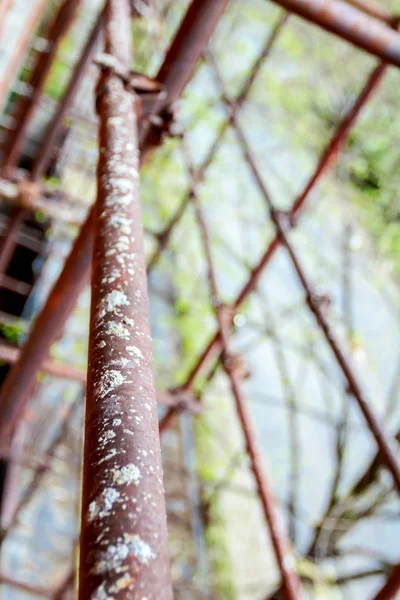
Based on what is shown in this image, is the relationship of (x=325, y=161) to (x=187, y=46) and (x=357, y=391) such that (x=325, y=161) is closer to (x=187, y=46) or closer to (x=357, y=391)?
(x=357, y=391)

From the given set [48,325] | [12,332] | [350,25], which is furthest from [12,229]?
[350,25]

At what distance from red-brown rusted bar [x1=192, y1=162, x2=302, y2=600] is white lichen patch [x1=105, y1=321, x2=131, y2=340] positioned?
5.45 ft

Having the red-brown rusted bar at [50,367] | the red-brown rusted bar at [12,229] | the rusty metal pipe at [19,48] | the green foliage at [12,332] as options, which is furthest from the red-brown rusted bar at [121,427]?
the green foliage at [12,332]

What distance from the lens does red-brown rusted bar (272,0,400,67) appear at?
1722 millimetres

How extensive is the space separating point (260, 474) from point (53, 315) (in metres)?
1.25

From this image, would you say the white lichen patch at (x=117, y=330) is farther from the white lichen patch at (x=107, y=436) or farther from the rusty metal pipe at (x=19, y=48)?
the rusty metal pipe at (x=19, y=48)

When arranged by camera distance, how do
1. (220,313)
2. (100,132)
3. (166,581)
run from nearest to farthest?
1. (166,581)
2. (100,132)
3. (220,313)

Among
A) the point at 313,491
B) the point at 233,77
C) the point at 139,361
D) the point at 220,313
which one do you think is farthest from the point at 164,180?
the point at 139,361

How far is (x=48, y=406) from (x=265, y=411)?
320cm

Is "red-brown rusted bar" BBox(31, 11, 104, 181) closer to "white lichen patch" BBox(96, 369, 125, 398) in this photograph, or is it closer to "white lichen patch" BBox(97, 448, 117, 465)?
"white lichen patch" BBox(96, 369, 125, 398)

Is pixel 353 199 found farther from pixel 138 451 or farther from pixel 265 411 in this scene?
pixel 138 451

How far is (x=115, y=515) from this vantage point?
66cm

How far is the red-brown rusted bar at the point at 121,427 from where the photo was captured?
0.62 metres

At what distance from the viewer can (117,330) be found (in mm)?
915
